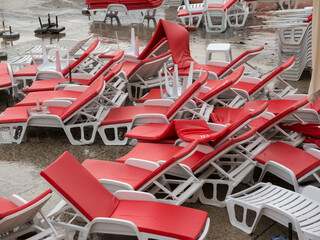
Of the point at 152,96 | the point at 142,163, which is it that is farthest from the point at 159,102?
the point at 142,163

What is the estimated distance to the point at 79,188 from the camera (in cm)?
439

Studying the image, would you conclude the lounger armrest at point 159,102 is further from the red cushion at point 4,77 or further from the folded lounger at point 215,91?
the red cushion at point 4,77

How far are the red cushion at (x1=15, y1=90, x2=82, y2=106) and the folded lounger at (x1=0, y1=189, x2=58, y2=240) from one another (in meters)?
2.63

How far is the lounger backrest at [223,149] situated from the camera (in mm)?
4750

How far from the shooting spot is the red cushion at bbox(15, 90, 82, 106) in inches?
274

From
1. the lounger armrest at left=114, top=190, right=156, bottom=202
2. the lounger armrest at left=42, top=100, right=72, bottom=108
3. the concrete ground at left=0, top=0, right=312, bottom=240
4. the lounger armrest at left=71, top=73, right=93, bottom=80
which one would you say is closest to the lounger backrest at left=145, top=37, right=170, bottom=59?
the lounger armrest at left=71, top=73, right=93, bottom=80

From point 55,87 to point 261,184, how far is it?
12.4 ft

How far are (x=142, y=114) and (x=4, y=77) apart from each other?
9.15 feet

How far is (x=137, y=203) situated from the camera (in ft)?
14.7

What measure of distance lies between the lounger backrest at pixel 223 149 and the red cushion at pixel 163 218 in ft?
2.25

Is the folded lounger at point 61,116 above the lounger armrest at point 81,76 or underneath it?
underneath

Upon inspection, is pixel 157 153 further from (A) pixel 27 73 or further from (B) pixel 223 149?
(A) pixel 27 73

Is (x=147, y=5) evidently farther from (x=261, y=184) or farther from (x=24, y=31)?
(x=261, y=184)

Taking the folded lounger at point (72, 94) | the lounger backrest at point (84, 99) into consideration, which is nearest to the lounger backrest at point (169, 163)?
the lounger backrest at point (84, 99)
